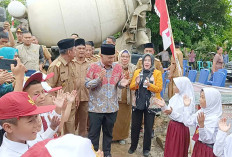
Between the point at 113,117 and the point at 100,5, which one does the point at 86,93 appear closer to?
the point at 113,117

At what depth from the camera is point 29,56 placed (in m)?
4.88

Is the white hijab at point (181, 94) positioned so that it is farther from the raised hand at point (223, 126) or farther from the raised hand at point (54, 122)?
the raised hand at point (54, 122)

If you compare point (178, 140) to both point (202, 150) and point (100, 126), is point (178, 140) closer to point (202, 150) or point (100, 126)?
point (202, 150)

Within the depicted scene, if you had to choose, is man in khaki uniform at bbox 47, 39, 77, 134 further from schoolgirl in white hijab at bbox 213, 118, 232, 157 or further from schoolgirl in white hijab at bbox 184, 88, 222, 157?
schoolgirl in white hijab at bbox 213, 118, 232, 157

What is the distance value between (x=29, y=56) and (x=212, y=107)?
3408 mm

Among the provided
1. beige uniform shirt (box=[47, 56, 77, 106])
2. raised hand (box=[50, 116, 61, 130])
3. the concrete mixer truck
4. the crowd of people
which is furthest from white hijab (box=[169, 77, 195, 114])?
the concrete mixer truck

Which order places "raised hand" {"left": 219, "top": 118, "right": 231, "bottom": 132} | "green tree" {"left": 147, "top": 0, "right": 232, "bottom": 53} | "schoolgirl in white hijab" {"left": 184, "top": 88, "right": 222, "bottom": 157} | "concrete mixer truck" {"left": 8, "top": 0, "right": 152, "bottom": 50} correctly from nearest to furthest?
"raised hand" {"left": 219, "top": 118, "right": 231, "bottom": 132} → "schoolgirl in white hijab" {"left": 184, "top": 88, "right": 222, "bottom": 157} → "concrete mixer truck" {"left": 8, "top": 0, "right": 152, "bottom": 50} → "green tree" {"left": 147, "top": 0, "right": 232, "bottom": 53}

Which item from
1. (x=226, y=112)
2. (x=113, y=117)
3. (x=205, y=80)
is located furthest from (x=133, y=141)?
(x=205, y=80)

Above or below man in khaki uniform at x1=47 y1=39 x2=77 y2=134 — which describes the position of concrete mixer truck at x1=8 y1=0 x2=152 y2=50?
above

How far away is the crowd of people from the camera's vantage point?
5.88 feet

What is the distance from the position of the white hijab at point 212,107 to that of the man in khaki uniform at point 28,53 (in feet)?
10.7

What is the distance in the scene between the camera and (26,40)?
15.8 feet

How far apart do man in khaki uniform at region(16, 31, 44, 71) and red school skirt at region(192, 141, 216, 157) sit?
10.7 ft

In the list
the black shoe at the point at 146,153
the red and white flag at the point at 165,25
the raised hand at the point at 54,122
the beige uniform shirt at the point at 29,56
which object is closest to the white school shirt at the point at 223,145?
the raised hand at the point at 54,122
